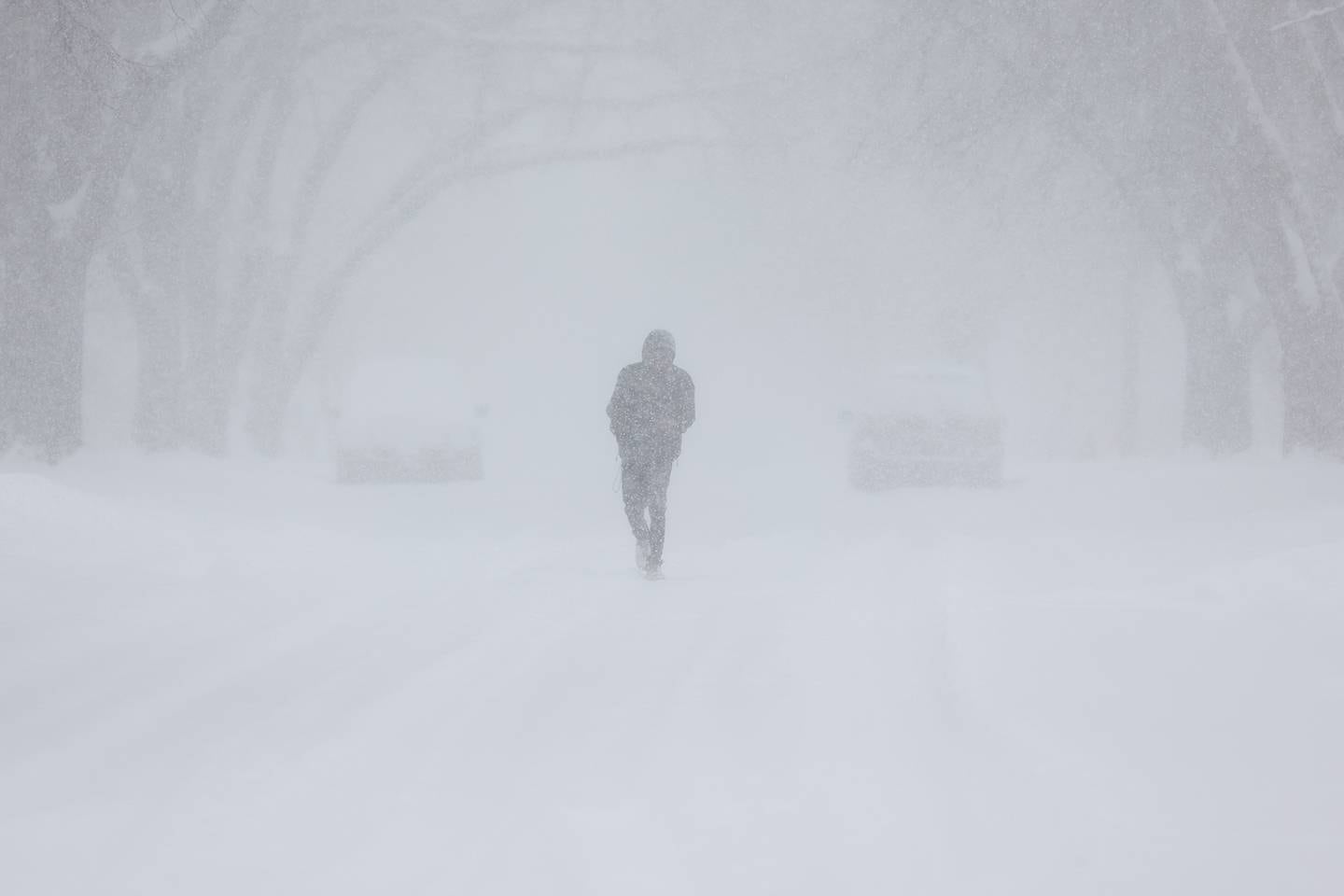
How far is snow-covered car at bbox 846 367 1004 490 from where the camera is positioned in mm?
20766

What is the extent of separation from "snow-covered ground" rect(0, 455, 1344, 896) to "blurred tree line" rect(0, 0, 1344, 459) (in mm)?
4616

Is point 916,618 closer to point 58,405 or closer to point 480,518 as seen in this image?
point 480,518

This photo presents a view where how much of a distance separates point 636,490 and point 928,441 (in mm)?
10169

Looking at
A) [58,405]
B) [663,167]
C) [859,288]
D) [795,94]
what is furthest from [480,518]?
[663,167]

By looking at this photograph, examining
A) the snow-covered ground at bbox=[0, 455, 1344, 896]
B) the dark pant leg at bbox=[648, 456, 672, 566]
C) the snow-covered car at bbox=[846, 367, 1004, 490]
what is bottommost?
the snow-covered ground at bbox=[0, 455, 1344, 896]

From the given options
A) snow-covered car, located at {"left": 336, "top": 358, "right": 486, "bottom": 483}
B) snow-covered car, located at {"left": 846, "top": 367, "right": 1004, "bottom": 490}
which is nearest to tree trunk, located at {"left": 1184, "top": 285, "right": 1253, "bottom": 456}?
snow-covered car, located at {"left": 846, "top": 367, "right": 1004, "bottom": 490}

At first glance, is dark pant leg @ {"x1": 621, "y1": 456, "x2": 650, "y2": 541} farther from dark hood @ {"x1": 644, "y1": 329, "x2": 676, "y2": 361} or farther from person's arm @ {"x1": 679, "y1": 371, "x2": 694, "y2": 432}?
dark hood @ {"x1": 644, "y1": 329, "x2": 676, "y2": 361}

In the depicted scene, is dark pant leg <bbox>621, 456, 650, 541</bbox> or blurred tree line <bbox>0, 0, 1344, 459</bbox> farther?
blurred tree line <bbox>0, 0, 1344, 459</bbox>

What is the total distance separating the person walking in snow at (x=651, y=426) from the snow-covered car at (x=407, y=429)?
1211cm

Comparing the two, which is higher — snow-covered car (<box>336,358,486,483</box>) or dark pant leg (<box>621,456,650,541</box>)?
snow-covered car (<box>336,358,486,483</box>)

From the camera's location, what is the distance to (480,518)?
683 inches

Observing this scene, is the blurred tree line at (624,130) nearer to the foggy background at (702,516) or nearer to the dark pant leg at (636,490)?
the foggy background at (702,516)

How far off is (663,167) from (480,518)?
34.5m

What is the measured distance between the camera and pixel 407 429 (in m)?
23.0
